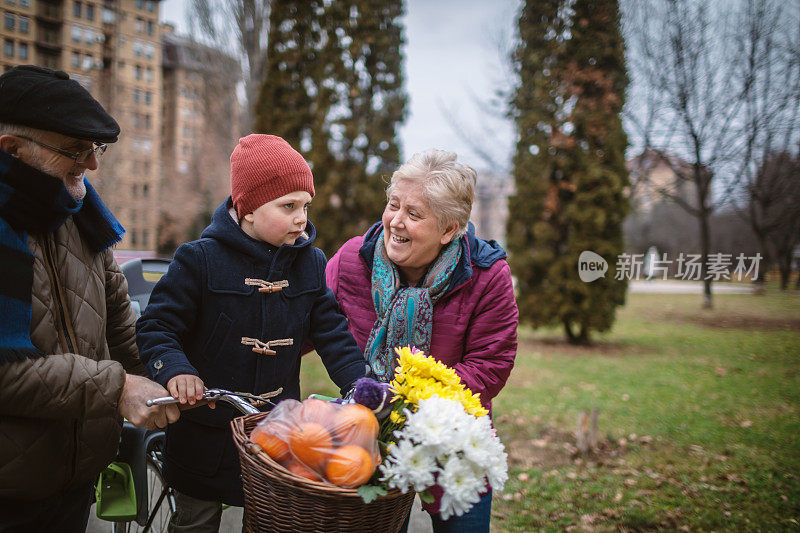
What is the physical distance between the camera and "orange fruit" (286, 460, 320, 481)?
125cm

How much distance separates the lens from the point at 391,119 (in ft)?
28.8

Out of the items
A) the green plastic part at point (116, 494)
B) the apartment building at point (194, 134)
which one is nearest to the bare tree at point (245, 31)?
the apartment building at point (194, 134)

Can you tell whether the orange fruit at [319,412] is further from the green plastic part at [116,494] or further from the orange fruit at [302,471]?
the green plastic part at [116,494]

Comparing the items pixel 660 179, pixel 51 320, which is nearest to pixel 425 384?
pixel 51 320

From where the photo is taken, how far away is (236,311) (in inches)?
72.5

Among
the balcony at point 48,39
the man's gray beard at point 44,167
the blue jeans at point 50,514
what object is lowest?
the blue jeans at point 50,514

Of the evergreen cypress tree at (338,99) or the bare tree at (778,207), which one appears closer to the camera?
the bare tree at (778,207)

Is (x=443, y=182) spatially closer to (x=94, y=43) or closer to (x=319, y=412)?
(x=319, y=412)

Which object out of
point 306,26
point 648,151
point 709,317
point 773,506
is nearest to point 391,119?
point 306,26

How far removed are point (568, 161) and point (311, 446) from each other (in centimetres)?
927

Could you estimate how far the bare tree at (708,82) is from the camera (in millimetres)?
6148

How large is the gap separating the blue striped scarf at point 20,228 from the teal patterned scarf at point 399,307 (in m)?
1.14

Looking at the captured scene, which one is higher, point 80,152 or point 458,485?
point 80,152

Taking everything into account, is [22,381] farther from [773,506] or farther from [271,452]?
[773,506]
